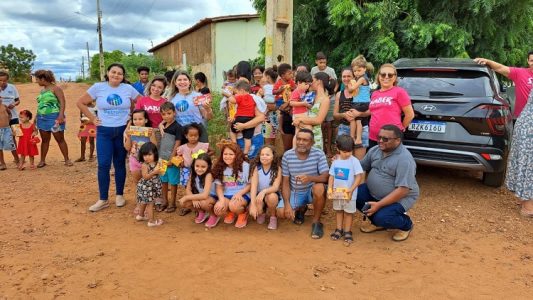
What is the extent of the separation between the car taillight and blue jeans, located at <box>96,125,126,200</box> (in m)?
4.39

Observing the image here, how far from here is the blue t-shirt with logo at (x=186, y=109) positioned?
15.7 feet

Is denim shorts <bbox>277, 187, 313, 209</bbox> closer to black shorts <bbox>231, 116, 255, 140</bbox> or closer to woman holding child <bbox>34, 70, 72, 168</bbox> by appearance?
black shorts <bbox>231, 116, 255, 140</bbox>

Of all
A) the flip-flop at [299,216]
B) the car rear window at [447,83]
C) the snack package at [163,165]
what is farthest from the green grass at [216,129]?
the car rear window at [447,83]

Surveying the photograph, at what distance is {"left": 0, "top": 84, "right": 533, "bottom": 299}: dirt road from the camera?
10.3ft

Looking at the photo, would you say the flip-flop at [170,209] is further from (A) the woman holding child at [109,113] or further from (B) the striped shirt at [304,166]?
(B) the striped shirt at [304,166]

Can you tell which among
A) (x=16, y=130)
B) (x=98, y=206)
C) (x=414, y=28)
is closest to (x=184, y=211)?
(x=98, y=206)

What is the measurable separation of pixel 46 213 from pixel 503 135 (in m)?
5.64

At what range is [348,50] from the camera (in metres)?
9.42

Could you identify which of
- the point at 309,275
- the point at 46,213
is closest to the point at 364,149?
the point at 309,275

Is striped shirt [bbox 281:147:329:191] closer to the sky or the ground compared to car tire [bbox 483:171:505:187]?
closer to the sky

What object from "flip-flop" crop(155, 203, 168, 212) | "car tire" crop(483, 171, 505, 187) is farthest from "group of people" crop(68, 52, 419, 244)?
"car tire" crop(483, 171, 505, 187)

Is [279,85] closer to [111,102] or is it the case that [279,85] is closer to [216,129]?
[216,129]

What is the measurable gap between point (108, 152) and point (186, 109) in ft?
3.52

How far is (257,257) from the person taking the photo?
12.0ft
